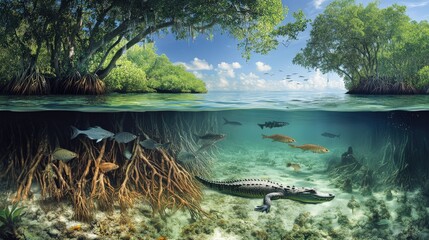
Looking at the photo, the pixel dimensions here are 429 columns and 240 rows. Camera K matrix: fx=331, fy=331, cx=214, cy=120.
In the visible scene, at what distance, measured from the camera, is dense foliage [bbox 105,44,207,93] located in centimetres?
1917

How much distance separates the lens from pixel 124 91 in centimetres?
1962

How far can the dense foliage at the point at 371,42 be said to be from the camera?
20938 millimetres

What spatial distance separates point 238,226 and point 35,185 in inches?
224

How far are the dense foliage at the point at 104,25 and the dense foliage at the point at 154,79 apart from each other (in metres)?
1.83

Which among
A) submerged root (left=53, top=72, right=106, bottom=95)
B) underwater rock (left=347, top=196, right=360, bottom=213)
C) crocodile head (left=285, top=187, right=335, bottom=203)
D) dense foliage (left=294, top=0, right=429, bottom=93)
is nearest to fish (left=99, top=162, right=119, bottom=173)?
crocodile head (left=285, top=187, right=335, bottom=203)

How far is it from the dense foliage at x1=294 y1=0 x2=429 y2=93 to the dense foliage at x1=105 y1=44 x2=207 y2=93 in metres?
8.16

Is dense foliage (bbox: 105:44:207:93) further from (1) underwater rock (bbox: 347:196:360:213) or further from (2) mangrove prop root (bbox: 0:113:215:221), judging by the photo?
(1) underwater rock (bbox: 347:196:360:213)

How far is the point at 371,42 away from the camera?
2475 cm

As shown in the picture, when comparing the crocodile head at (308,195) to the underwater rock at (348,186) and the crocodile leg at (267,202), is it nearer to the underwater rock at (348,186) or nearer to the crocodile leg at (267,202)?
the crocodile leg at (267,202)

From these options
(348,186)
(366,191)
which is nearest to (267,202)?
(348,186)

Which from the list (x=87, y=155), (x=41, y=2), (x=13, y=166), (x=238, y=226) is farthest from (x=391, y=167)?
(x=41, y=2)

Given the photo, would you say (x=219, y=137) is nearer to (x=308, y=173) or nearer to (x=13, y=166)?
(x=13, y=166)

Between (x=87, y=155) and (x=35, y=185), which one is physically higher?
(x=87, y=155)

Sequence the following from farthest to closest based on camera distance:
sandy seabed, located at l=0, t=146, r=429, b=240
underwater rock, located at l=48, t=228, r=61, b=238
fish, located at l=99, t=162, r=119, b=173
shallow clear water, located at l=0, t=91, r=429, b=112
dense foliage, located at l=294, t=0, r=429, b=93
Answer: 1. dense foliage, located at l=294, t=0, r=429, b=93
2. shallow clear water, located at l=0, t=91, r=429, b=112
3. sandy seabed, located at l=0, t=146, r=429, b=240
4. underwater rock, located at l=48, t=228, r=61, b=238
5. fish, located at l=99, t=162, r=119, b=173
